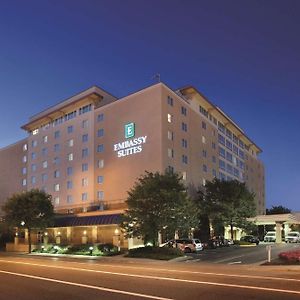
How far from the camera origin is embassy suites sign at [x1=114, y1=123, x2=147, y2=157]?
64.6 m

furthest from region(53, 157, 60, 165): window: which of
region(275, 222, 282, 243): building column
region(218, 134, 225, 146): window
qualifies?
region(275, 222, 282, 243): building column

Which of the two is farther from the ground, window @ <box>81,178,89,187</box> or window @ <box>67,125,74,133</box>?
window @ <box>67,125,74,133</box>

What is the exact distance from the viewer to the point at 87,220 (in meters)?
63.4

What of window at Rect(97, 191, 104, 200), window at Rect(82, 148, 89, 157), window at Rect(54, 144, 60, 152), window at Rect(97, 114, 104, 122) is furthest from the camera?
window at Rect(54, 144, 60, 152)

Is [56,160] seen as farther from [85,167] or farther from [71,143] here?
[85,167]

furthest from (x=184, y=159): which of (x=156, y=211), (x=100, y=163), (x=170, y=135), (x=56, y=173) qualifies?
(x=56, y=173)

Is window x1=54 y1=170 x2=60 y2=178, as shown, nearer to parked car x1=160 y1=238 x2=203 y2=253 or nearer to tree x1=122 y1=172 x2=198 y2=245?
parked car x1=160 y1=238 x2=203 y2=253

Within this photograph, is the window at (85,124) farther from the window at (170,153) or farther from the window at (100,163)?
the window at (170,153)

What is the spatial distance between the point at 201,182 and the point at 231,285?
56445 mm

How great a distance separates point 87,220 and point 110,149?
477 inches

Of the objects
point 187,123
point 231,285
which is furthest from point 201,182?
point 231,285

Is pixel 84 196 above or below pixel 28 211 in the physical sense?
above

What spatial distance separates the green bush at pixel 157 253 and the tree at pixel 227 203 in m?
24.8

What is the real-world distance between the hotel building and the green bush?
15564 mm
